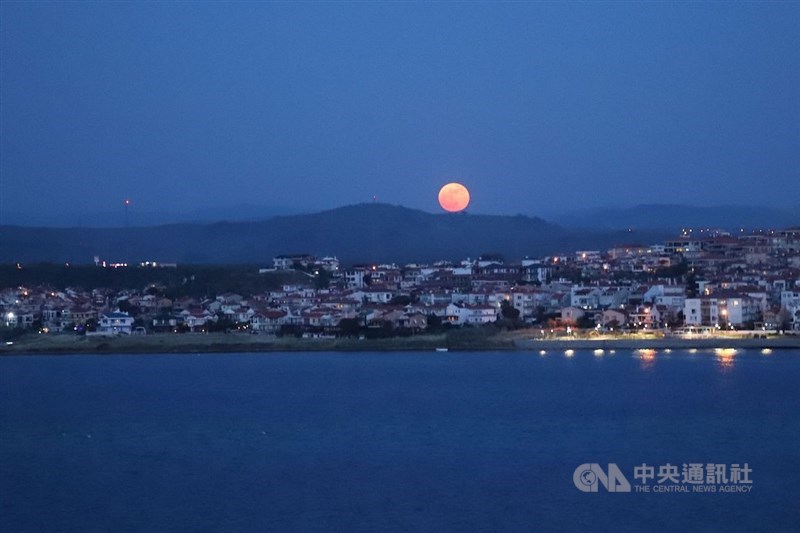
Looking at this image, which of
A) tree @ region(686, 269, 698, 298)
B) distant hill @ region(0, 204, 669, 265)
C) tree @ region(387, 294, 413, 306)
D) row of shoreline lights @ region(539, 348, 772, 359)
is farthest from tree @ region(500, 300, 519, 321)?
distant hill @ region(0, 204, 669, 265)

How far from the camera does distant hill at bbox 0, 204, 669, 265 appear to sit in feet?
163

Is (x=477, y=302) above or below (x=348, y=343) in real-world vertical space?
above

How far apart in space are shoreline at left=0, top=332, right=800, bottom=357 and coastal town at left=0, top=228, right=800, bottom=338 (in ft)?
2.16

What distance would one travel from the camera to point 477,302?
24.5m

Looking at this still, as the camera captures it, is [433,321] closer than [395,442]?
No

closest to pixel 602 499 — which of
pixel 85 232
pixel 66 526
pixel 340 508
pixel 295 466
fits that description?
pixel 340 508

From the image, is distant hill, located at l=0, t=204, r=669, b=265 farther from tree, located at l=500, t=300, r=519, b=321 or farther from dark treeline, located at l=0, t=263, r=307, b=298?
tree, located at l=500, t=300, r=519, b=321

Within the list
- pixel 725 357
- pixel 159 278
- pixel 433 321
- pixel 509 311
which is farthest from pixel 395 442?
pixel 159 278

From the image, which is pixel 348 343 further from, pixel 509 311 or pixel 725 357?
pixel 725 357

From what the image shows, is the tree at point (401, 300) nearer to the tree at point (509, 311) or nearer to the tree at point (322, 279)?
the tree at point (509, 311)

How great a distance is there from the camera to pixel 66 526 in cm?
853

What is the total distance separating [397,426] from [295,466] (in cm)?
225

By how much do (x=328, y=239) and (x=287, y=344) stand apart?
35.5 m

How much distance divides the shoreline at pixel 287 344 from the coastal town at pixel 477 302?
0.66 metres
